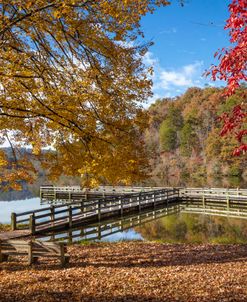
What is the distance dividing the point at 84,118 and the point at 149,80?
2.29m

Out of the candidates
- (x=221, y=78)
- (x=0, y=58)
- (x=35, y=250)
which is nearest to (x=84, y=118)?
(x=0, y=58)

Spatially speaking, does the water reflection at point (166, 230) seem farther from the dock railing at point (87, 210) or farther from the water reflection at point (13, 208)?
the water reflection at point (13, 208)

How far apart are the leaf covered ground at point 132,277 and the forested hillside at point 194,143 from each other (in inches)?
1983

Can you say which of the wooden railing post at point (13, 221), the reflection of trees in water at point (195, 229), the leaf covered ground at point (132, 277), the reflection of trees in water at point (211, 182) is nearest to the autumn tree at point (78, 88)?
the leaf covered ground at point (132, 277)

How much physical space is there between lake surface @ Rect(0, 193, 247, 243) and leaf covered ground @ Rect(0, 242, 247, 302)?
588 centimetres

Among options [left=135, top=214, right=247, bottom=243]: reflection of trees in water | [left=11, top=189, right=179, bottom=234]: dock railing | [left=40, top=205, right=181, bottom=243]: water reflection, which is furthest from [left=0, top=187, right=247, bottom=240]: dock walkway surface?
[left=135, top=214, right=247, bottom=243]: reflection of trees in water

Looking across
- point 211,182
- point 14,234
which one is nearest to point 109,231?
A: point 14,234

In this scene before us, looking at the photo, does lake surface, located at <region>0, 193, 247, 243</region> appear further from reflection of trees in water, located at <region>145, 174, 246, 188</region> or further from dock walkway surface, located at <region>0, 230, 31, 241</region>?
reflection of trees in water, located at <region>145, 174, 246, 188</region>

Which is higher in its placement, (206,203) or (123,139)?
(123,139)

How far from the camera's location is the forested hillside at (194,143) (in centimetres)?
6894

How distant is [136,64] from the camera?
10664 millimetres

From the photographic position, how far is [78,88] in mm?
9719

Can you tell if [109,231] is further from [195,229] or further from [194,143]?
[194,143]

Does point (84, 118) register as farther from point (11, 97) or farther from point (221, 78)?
point (221, 78)
